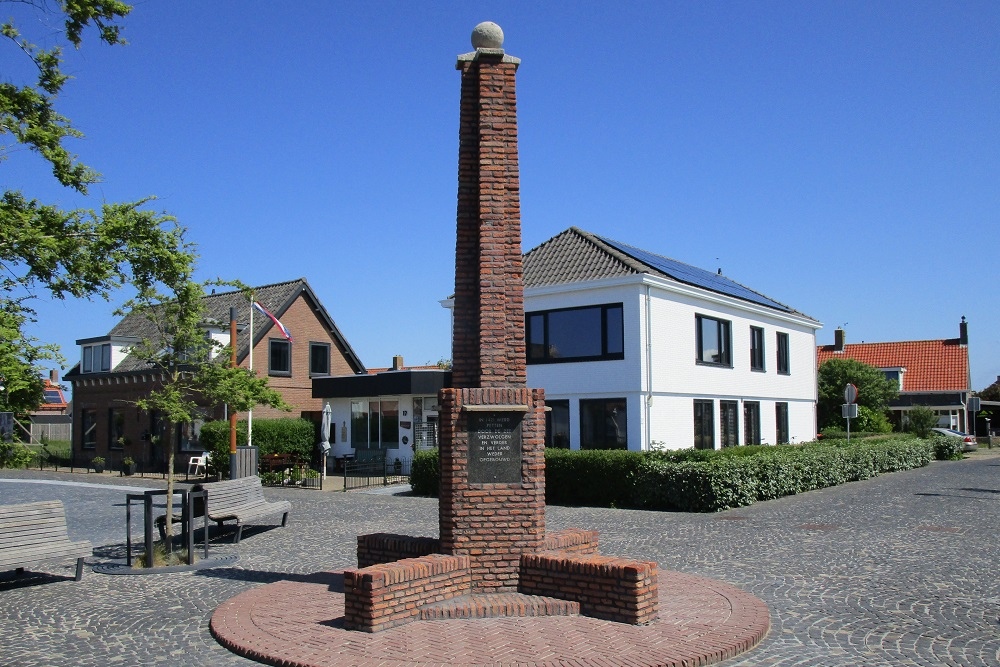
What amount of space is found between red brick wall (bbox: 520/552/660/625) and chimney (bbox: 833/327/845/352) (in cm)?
5880

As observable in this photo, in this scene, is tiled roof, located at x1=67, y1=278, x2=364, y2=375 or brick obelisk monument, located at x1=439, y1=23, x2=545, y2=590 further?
tiled roof, located at x1=67, y1=278, x2=364, y2=375

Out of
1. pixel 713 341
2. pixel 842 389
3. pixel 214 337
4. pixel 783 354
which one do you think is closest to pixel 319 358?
pixel 214 337

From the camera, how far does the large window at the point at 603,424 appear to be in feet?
78.2

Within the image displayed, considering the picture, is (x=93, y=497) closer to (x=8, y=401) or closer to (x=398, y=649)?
(x=8, y=401)

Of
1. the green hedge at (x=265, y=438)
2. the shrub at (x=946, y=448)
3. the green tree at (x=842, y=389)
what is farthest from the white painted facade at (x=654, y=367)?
the green tree at (x=842, y=389)

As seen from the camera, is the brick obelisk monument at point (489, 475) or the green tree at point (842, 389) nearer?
the brick obelisk monument at point (489, 475)

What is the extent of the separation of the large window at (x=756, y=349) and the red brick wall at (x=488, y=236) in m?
21.4

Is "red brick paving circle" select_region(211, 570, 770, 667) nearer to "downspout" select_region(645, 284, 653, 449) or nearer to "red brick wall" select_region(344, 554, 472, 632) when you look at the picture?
"red brick wall" select_region(344, 554, 472, 632)

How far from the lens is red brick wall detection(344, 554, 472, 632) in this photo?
26.2 ft

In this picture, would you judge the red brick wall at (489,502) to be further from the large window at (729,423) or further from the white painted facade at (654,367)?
the large window at (729,423)

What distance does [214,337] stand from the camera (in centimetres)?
3484

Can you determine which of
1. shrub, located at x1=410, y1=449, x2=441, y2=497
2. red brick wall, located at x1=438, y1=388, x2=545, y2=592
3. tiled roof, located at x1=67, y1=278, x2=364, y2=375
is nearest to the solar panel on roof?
shrub, located at x1=410, y1=449, x2=441, y2=497

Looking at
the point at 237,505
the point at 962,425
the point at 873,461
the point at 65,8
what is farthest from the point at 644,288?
the point at 962,425

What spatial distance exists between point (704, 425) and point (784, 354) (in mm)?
7462
